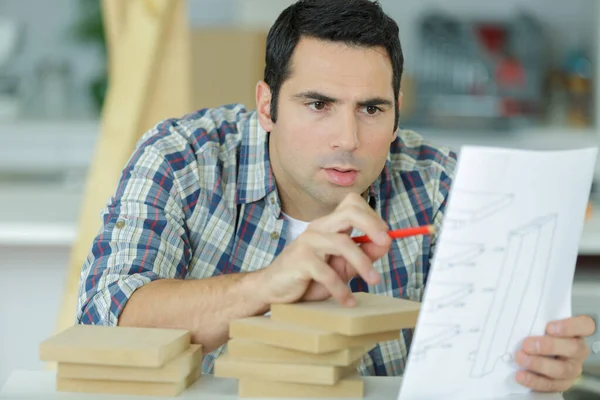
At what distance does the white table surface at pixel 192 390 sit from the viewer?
1.13 metres

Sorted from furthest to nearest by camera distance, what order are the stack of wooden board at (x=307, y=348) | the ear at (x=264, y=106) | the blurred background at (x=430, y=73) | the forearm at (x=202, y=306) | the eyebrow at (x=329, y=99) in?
the blurred background at (x=430, y=73), the ear at (x=264, y=106), the eyebrow at (x=329, y=99), the forearm at (x=202, y=306), the stack of wooden board at (x=307, y=348)

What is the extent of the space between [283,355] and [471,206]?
0.30m

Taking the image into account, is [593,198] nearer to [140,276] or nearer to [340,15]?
[340,15]

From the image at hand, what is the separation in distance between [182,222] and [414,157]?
0.53m

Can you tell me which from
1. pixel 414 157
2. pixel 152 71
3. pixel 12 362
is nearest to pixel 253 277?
pixel 414 157

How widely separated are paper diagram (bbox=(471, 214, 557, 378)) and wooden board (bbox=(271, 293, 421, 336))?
97mm

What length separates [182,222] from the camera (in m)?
1.71

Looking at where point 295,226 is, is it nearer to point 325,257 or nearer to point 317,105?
point 317,105

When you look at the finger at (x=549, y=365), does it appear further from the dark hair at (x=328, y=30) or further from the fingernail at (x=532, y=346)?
the dark hair at (x=328, y=30)

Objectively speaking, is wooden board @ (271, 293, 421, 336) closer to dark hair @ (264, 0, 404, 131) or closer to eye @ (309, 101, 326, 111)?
eye @ (309, 101, 326, 111)

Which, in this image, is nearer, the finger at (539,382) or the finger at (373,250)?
the finger at (539,382)

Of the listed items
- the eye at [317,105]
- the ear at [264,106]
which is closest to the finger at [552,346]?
the eye at [317,105]

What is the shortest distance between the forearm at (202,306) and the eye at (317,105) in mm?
378

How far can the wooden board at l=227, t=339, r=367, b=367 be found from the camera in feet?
3.66
